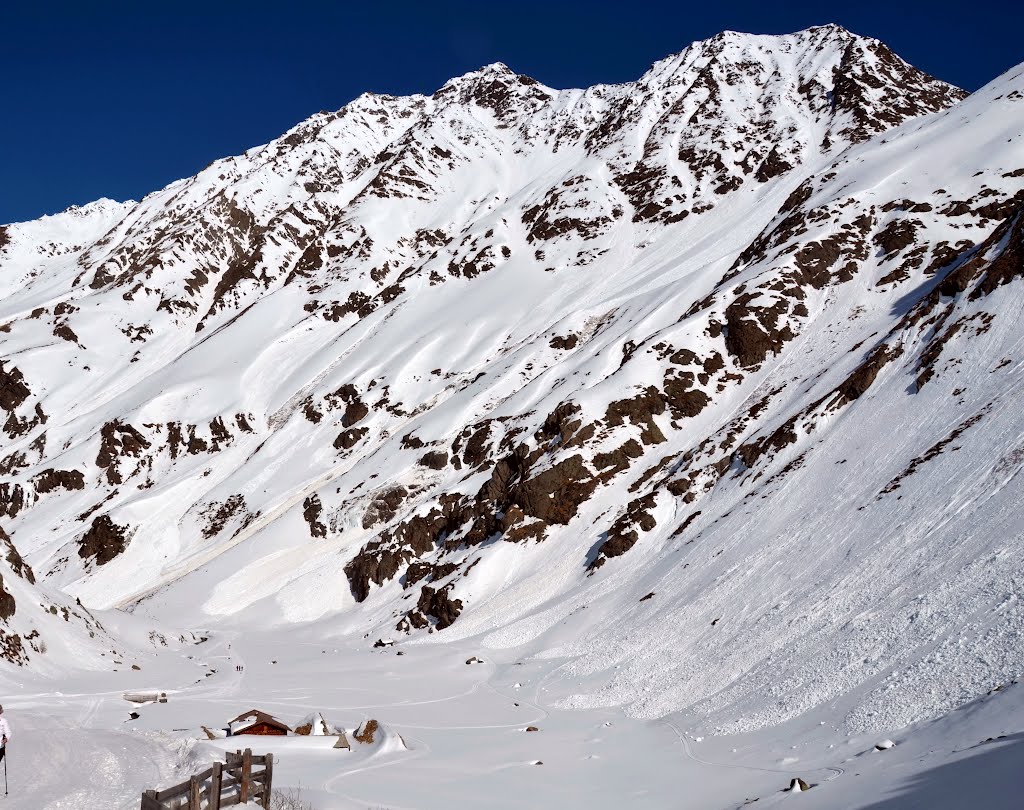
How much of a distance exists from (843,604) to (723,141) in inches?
5510

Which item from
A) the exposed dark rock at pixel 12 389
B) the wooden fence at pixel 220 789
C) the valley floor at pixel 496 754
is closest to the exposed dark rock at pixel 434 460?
the valley floor at pixel 496 754

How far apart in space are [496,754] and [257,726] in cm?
715

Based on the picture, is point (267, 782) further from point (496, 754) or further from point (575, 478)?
point (575, 478)

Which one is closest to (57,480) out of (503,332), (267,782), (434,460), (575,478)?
(434,460)

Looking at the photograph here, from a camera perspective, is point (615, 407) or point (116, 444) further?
point (116, 444)

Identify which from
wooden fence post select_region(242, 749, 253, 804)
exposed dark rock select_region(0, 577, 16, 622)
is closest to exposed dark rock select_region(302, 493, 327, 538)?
exposed dark rock select_region(0, 577, 16, 622)

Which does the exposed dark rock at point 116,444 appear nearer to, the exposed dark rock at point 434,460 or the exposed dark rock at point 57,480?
the exposed dark rock at point 57,480

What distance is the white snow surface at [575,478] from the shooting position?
19359mm

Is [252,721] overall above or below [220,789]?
below

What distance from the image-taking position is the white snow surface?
1936cm

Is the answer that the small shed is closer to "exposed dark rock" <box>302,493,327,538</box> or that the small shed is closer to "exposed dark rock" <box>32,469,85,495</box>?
"exposed dark rock" <box>302,493,327,538</box>

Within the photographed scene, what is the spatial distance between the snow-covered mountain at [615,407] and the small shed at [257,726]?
11.3 m

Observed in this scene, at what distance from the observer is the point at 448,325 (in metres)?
115

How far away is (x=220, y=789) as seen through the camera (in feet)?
39.4
